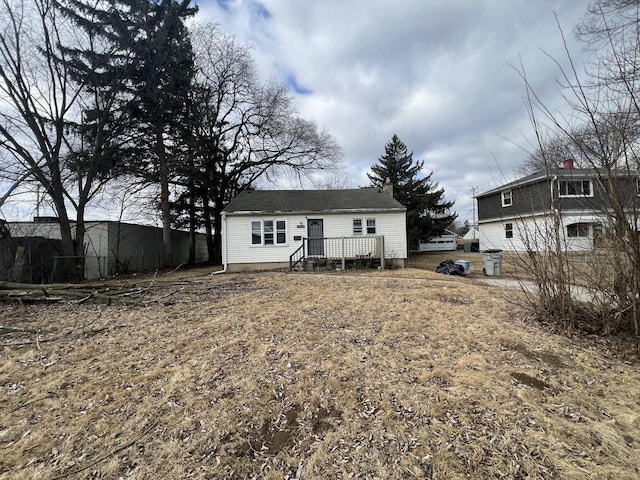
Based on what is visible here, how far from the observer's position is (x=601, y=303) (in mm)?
3895

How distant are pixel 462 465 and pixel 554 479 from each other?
1.66ft

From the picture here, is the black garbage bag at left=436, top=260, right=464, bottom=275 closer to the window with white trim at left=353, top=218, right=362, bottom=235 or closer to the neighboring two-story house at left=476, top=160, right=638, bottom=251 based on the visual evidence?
the window with white trim at left=353, top=218, right=362, bottom=235

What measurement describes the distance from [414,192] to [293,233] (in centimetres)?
1434

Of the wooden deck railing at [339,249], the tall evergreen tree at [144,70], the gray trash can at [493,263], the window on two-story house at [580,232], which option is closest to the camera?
the window on two-story house at [580,232]

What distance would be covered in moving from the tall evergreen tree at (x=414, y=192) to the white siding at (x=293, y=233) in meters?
9.30

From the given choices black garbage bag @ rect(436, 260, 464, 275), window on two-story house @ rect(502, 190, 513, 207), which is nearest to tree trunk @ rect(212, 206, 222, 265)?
black garbage bag @ rect(436, 260, 464, 275)

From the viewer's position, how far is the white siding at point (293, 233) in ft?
46.1

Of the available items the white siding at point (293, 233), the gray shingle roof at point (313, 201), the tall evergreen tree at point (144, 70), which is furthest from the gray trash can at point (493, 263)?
the tall evergreen tree at point (144, 70)

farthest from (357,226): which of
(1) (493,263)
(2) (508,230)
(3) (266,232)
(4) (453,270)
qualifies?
(2) (508,230)

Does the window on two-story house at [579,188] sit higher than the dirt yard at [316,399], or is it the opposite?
the window on two-story house at [579,188]

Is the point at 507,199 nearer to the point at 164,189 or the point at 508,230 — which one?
the point at 508,230

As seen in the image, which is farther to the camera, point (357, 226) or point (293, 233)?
point (357, 226)

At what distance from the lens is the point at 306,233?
14.3 m

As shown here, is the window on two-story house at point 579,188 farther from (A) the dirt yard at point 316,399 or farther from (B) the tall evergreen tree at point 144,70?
(B) the tall evergreen tree at point 144,70
